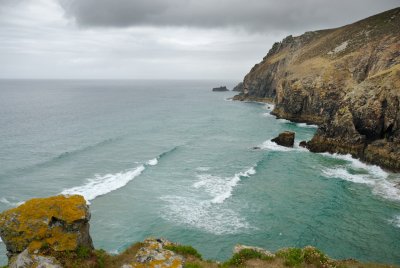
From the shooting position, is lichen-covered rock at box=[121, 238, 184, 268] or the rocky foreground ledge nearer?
the rocky foreground ledge

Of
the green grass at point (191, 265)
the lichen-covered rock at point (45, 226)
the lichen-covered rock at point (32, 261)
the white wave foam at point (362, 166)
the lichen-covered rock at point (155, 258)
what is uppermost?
the lichen-covered rock at point (45, 226)

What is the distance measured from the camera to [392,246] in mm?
27500

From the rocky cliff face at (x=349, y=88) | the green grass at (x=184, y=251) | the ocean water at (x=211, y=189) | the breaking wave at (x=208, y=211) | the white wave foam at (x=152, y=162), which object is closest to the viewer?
the green grass at (x=184, y=251)

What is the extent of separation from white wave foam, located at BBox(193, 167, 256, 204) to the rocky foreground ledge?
71.8 feet

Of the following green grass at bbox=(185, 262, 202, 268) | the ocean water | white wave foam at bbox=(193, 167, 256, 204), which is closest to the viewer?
green grass at bbox=(185, 262, 202, 268)

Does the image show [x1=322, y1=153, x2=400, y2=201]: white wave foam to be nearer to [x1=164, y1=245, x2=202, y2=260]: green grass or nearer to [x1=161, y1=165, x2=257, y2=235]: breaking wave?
[x1=161, y1=165, x2=257, y2=235]: breaking wave

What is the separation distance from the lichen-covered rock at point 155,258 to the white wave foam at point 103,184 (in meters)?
25.1

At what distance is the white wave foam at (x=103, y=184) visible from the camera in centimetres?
3896

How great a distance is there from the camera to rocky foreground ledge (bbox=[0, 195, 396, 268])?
12.6m

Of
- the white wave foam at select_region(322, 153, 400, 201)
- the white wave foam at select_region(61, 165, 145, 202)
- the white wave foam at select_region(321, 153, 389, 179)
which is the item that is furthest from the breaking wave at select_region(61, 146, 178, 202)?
the white wave foam at select_region(321, 153, 389, 179)

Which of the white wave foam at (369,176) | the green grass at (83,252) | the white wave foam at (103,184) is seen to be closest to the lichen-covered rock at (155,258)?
the green grass at (83,252)

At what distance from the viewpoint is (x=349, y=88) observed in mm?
74625

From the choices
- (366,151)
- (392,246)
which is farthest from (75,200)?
(366,151)

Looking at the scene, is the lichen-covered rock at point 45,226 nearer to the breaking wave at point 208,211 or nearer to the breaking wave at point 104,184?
the breaking wave at point 208,211
